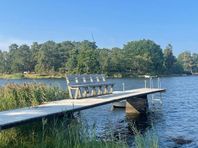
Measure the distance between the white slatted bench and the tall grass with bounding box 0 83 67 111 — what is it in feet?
4.38

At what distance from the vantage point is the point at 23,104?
648 inches

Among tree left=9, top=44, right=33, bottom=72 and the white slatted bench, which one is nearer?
the white slatted bench

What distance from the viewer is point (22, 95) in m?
16.9

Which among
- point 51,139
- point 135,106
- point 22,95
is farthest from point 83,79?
point 51,139

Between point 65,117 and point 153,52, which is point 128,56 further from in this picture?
point 65,117

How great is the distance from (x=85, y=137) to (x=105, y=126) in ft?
27.4

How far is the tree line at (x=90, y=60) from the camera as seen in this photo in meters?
130

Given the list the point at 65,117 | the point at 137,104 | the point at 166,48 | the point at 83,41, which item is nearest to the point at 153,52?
the point at 166,48

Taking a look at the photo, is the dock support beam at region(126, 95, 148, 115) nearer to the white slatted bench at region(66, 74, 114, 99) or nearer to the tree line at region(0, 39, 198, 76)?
the white slatted bench at region(66, 74, 114, 99)

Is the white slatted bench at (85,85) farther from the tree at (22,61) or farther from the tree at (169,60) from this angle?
the tree at (169,60)

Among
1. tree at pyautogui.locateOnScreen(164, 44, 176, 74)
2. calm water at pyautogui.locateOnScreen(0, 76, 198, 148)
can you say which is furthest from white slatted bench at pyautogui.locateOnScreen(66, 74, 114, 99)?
tree at pyautogui.locateOnScreen(164, 44, 176, 74)

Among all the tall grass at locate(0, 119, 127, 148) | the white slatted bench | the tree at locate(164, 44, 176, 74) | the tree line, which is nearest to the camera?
the tall grass at locate(0, 119, 127, 148)

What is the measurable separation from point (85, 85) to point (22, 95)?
442cm

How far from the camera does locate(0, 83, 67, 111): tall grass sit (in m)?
16.2
